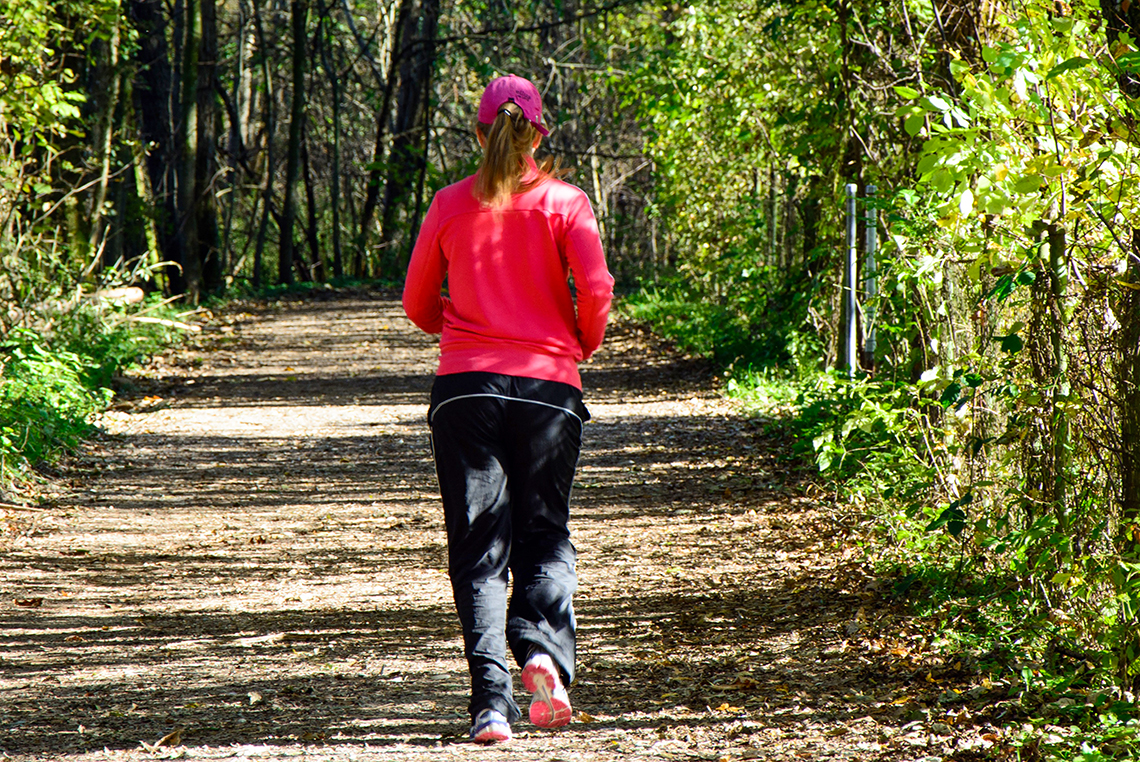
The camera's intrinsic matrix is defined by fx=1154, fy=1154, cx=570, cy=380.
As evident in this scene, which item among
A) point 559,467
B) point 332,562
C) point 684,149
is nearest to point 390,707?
point 559,467

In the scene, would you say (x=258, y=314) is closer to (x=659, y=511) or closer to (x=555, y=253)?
(x=659, y=511)

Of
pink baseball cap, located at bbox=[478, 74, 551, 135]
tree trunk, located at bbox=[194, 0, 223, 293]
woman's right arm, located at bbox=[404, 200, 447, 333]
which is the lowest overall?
woman's right arm, located at bbox=[404, 200, 447, 333]

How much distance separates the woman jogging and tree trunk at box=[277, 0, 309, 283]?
21.8 metres

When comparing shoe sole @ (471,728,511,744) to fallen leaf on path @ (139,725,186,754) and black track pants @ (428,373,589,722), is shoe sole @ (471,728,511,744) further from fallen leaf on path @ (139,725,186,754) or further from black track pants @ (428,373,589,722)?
fallen leaf on path @ (139,725,186,754)

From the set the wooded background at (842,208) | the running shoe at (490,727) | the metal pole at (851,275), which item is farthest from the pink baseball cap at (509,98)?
the metal pole at (851,275)

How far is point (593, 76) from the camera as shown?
2375 cm

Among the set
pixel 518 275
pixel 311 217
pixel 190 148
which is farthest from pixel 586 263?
pixel 311 217

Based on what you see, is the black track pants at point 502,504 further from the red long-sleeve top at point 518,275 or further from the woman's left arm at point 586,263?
the woman's left arm at point 586,263

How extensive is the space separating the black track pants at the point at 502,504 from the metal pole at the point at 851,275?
5.16m

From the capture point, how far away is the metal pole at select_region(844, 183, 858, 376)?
8484 millimetres

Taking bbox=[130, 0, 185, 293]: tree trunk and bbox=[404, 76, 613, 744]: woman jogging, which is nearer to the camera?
bbox=[404, 76, 613, 744]: woman jogging

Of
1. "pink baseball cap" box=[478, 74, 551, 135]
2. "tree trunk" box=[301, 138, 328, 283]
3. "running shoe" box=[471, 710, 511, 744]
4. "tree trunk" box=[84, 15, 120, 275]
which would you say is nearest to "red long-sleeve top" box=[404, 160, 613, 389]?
"pink baseball cap" box=[478, 74, 551, 135]

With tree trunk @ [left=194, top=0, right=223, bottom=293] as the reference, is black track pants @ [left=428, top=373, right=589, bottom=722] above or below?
below

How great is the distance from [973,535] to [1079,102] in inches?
72.2
